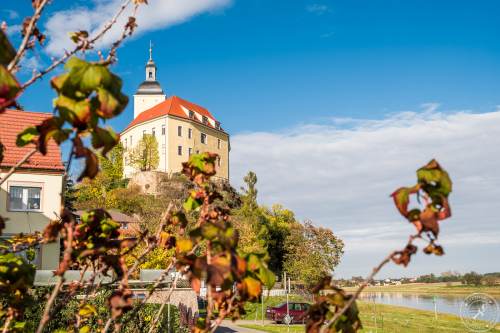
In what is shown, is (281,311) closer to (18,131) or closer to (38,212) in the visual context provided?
(38,212)

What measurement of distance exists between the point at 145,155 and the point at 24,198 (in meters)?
60.4

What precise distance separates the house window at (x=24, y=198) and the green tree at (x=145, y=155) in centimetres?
5936

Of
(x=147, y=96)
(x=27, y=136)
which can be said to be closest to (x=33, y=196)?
(x=27, y=136)

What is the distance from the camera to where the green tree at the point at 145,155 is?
79.7 metres

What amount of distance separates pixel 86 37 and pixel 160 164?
80499 millimetres

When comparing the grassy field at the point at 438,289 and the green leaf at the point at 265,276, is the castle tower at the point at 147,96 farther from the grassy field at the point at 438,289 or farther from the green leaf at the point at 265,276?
the green leaf at the point at 265,276

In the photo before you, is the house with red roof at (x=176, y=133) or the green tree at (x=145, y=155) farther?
the house with red roof at (x=176, y=133)

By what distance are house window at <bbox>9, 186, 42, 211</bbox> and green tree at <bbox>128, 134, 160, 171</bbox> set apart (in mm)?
59357

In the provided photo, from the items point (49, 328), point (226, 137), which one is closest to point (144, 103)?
point (226, 137)

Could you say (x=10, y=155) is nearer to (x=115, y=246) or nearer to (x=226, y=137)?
(x=115, y=246)

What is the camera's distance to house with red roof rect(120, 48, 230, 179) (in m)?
82.5

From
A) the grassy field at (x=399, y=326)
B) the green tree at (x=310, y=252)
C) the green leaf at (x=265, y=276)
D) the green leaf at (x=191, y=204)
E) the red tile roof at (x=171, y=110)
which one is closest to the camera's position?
the green leaf at (x=265, y=276)

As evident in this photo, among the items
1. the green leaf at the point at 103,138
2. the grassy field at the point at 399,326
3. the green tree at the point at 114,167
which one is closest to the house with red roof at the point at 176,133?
the green tree at the point at 114,167

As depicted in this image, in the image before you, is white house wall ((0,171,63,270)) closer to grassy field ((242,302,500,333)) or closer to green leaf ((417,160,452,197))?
grassy field ((242,302,500,333))
